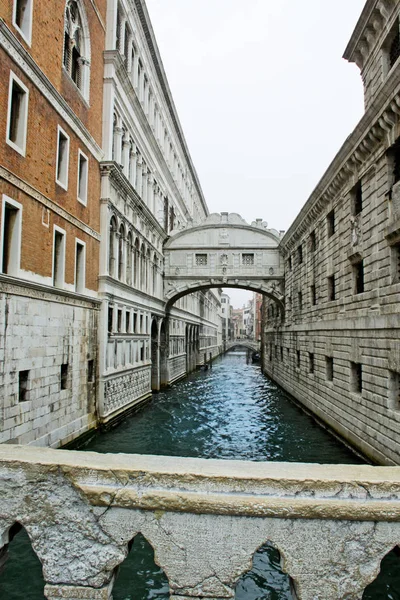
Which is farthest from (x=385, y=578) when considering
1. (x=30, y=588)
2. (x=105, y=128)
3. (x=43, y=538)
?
(x=105, y=128)

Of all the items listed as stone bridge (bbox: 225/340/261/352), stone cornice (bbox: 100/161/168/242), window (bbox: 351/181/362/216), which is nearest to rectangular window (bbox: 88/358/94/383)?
stone cornice (bbox: 100/161/168/242)

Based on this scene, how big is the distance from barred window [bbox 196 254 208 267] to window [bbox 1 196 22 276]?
1648 cm

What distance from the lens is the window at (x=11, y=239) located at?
Result: 29.5ft

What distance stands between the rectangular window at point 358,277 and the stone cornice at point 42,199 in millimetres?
7915

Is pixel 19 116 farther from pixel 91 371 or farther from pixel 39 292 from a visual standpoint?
pixel 91 371

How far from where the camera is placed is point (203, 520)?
2.42m

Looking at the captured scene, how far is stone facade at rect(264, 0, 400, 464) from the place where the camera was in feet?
32.3

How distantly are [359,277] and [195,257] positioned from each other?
13713 millimetres

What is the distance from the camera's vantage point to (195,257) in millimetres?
25359

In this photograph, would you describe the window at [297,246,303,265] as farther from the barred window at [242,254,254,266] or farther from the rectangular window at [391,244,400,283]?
the rectangular window at [391,244,400,283]

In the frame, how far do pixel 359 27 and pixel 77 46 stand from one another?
28.8 ft

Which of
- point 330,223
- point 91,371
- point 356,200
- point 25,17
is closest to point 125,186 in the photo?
point 91,371

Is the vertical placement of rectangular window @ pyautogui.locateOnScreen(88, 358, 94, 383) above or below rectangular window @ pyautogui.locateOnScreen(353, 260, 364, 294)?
below

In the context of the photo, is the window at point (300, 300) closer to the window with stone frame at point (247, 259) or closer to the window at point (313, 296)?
the window at point (313, 296)
